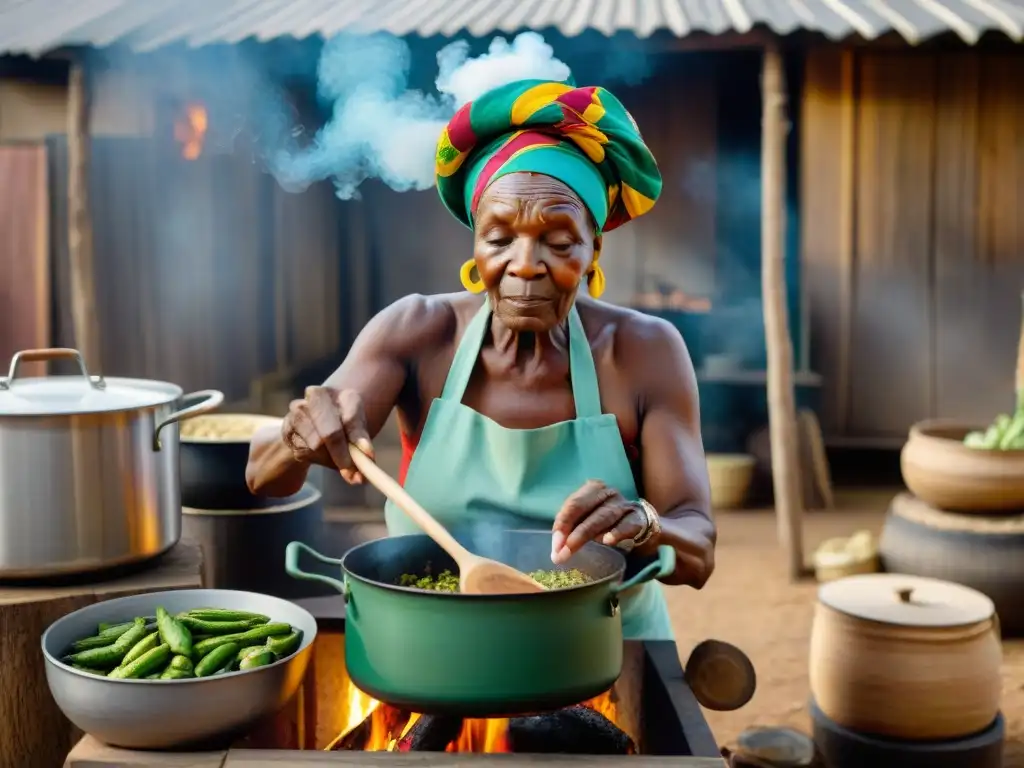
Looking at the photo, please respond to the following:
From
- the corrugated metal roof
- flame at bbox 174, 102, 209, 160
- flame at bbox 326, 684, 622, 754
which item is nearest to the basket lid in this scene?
flame at bbox 326, 684, 622, 754

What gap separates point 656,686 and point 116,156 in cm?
716

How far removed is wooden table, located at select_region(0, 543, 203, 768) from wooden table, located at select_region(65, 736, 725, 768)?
0.59 meters

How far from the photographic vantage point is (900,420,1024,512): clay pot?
235 inches

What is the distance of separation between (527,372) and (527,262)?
0.46 m

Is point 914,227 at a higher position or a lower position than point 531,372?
higher

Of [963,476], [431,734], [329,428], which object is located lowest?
[963,476]

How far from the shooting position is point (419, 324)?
2.80 metres

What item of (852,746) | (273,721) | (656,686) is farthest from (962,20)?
(273,721)

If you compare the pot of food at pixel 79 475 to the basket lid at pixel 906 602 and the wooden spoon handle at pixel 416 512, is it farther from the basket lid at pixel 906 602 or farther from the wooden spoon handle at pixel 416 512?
the basket lid at pixel 906 602

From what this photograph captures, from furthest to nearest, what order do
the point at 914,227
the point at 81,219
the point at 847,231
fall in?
1. the point at 847,231
2. the point at 914,227
3. the point at 81,219

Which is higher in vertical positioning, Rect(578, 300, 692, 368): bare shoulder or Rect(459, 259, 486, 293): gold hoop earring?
Rect(459, 259, 486, 293): gold hoop earring

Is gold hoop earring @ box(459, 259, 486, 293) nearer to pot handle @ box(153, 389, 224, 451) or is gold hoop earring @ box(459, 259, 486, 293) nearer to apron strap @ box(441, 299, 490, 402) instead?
apron strap @ box(441, 299, 490, 402)

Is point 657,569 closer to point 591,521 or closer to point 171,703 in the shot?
point 591,521

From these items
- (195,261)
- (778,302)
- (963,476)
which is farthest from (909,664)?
(195,261)
